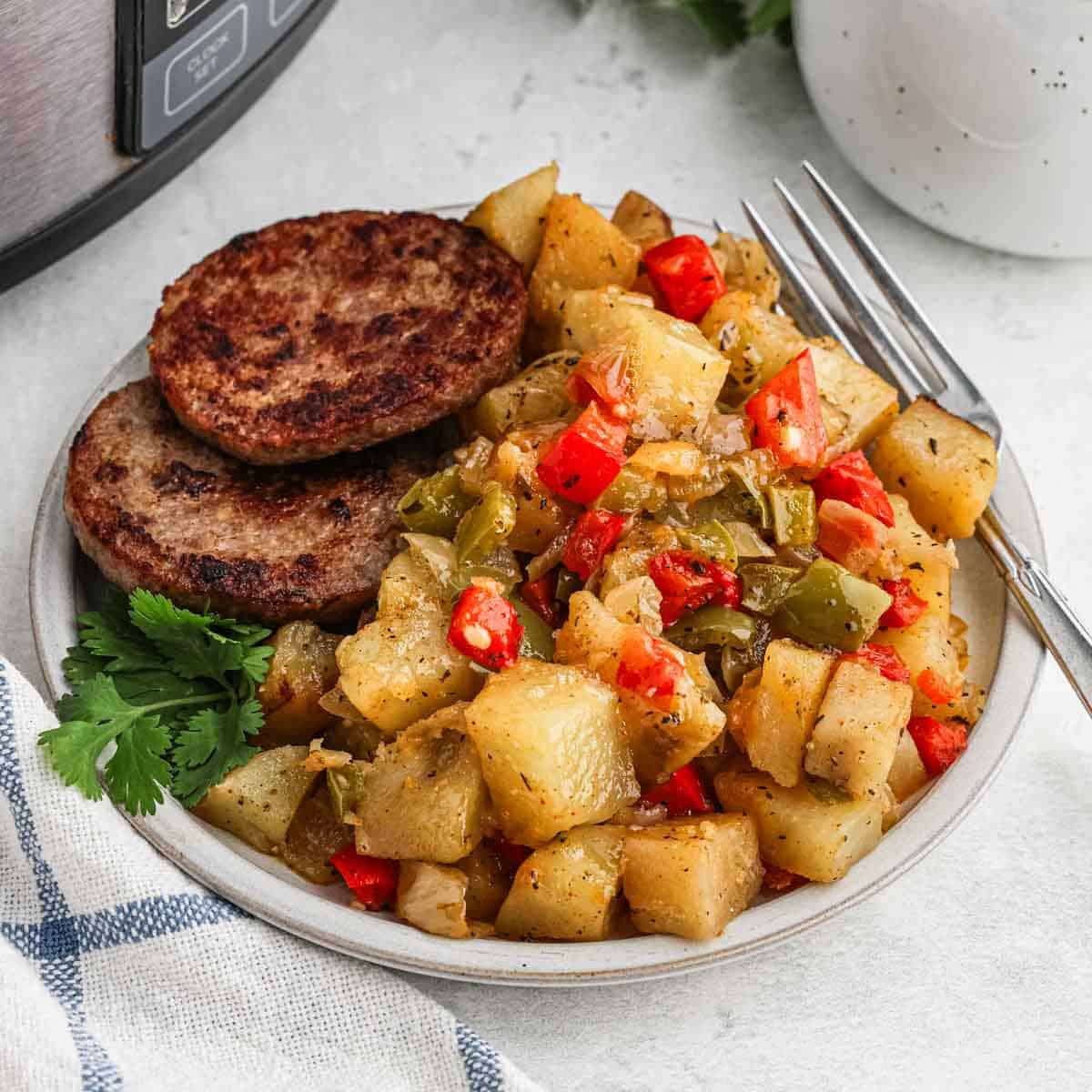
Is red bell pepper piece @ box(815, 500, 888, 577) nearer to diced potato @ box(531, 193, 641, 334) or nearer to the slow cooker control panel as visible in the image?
diced potato @ box(531, 193, 641, 334)

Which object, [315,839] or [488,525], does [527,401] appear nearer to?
[488,525]

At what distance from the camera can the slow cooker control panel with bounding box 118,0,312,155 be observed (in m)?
2.82

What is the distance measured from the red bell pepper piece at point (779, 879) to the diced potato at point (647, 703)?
227mm

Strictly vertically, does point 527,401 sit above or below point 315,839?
above

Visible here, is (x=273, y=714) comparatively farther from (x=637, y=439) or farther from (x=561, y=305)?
(x=561, y=305)

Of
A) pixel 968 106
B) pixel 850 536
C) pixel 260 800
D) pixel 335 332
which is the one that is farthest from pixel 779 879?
pixel 968 106

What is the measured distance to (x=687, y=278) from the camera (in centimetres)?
281

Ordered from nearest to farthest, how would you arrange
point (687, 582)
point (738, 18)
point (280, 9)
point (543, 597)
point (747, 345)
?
point (687, 582) → point (543, 597) → point (747, 345) → point (280, 9) → point (738, 18)

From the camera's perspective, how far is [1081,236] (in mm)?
3404

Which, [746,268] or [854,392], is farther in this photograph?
[746,268]

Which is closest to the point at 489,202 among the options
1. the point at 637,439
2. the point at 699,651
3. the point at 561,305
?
the point at 561,305

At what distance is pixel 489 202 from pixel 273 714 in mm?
1147

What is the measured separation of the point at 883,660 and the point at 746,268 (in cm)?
98

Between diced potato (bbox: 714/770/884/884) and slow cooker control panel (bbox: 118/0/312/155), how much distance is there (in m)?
1.79
